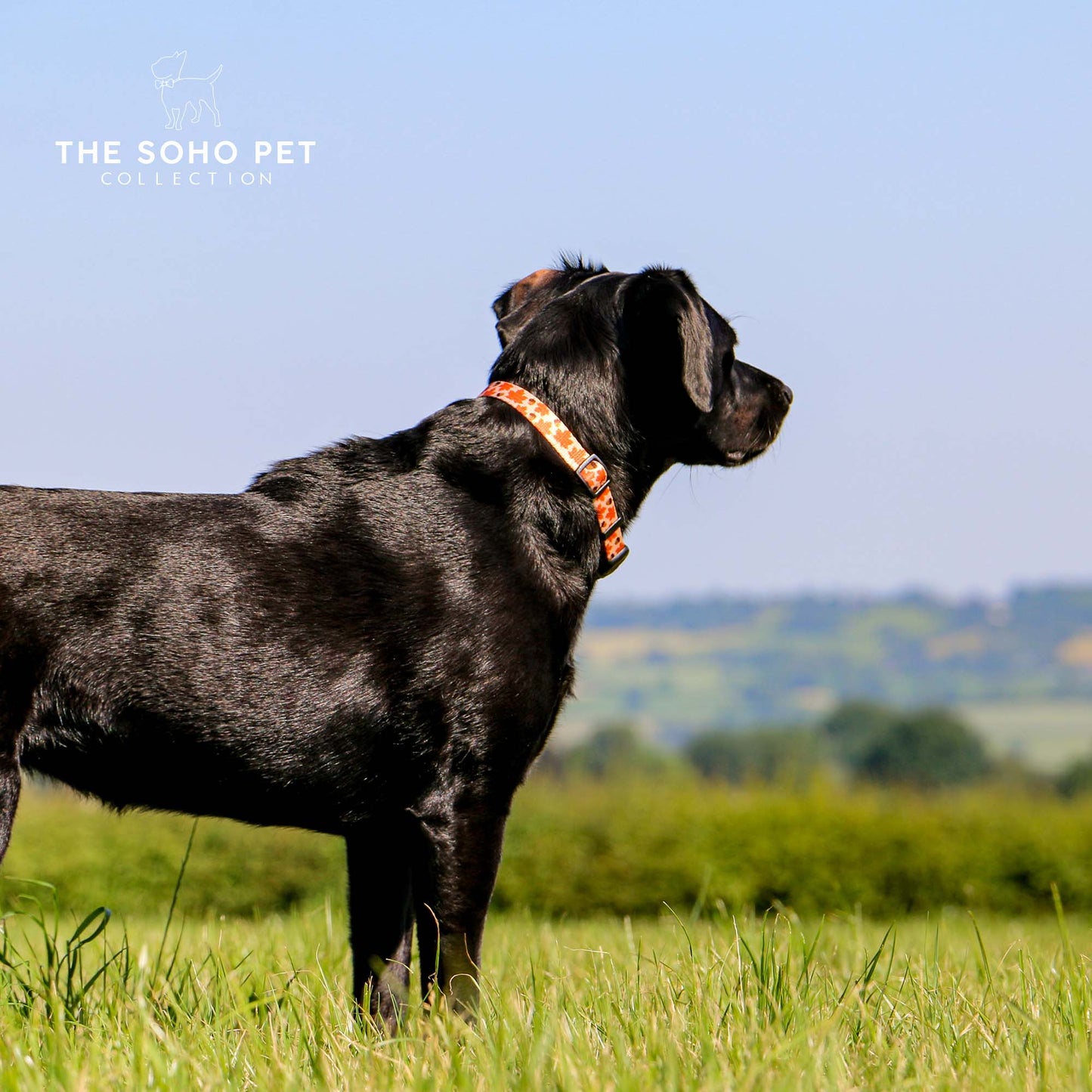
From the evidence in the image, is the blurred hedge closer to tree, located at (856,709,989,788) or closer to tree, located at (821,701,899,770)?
tree, located at (856,709,989,788)

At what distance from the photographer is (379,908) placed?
14.5 ft

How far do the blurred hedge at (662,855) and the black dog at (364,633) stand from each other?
9620 mm

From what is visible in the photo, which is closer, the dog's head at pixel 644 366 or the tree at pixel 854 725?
the dog's head at pixel 644 366

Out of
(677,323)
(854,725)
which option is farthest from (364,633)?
(854,725)

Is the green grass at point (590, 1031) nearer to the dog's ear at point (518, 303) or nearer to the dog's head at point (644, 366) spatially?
the dog's head at point (644, 366)

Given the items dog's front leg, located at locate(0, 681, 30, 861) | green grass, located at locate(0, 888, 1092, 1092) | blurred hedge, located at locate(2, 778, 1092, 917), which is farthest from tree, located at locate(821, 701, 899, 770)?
dog's front leg, located at locate(0, 681, 30, 861)

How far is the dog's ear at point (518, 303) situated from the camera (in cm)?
506

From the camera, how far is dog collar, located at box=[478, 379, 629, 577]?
4.32 meters

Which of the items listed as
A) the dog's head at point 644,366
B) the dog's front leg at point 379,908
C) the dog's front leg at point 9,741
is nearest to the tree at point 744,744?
the dog's head at point 644,366

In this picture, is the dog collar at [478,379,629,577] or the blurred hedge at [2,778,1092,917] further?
the blurred hedge at [2,778,1092,917]

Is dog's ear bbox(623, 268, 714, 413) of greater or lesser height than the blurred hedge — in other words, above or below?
above

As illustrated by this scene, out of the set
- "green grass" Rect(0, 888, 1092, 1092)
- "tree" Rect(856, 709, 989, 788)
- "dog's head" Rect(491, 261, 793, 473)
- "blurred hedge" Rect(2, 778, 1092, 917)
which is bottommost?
"tree" Rect(856, 709, 989, 788)

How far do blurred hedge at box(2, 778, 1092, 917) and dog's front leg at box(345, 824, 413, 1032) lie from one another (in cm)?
914

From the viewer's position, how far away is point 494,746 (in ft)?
13.3
